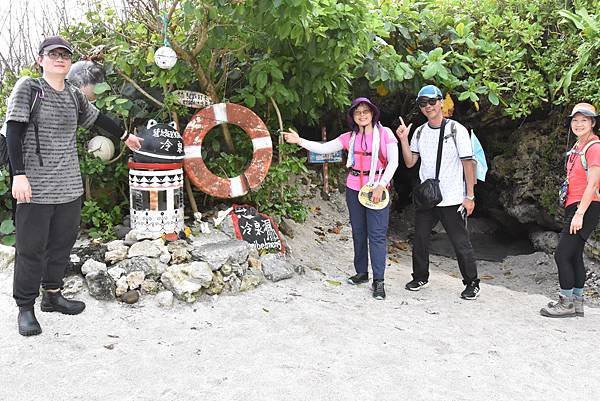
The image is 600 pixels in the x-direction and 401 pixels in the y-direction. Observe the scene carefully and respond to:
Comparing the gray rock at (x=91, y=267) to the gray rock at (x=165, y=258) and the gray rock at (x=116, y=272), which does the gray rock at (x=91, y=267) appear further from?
the gray rock at (x=165, y=258)

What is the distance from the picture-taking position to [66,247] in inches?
148

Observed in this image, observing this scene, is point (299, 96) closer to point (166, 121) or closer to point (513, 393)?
point (166, 121)

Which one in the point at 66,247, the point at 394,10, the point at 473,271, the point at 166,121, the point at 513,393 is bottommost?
the point at 513,393

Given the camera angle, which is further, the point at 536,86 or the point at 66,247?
the point at 536,86

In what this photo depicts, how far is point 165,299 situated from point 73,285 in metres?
0.72

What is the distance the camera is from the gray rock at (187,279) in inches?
164

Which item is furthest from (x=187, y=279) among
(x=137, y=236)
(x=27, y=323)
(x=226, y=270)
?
(x=27, y=323)

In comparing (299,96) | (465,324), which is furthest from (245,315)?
(299,96)

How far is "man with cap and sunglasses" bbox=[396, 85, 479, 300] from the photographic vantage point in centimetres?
442

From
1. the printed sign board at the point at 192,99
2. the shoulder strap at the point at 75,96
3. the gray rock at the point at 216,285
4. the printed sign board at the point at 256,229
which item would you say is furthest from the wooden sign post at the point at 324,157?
the shoulder strap at the point at 75,96

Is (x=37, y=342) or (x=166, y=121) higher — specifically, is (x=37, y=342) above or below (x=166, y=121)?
below

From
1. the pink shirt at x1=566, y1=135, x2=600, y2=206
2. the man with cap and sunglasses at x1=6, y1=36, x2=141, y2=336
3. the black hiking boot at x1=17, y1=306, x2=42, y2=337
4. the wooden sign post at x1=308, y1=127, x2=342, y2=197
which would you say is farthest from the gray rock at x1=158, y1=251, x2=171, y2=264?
the pink shirt at x1=566, y1=135, x2=600, y2=206

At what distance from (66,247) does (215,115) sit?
1.89 m

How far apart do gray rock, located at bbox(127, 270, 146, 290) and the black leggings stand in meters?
3.21
